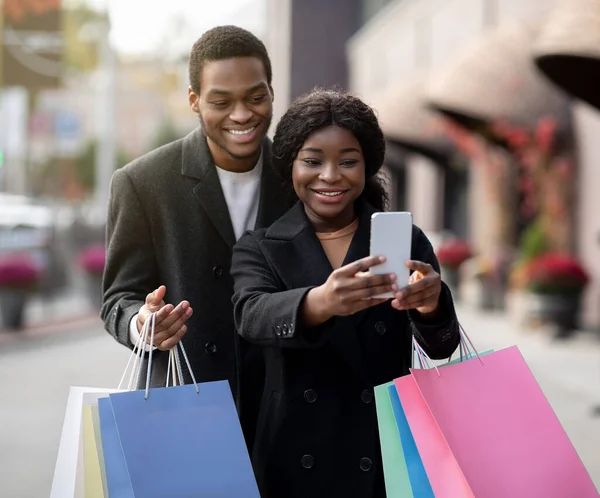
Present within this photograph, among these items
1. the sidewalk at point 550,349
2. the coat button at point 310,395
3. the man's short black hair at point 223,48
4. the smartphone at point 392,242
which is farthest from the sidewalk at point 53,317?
the smartphone at point 392,242

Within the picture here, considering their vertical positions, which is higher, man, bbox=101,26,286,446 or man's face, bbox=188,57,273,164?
man's face, bbox=188,57,273,164

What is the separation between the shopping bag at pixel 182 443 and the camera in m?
2.26

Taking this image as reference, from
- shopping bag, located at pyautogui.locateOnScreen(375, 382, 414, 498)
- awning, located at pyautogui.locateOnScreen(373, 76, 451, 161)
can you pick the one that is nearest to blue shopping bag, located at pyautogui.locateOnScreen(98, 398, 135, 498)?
Result: shopping bag, located at pyautogui.locateOnScreen(375, 382, 414, 498)

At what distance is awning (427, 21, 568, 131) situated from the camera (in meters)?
16.2

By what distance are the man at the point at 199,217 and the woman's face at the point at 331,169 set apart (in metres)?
0.32

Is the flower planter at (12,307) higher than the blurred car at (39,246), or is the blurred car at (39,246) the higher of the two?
the blurred car at (39,246)

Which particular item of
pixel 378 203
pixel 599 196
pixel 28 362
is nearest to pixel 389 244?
pixel 378 203

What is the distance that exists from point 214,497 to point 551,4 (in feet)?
52.7

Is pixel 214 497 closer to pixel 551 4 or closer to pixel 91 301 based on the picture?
pixel 551 4

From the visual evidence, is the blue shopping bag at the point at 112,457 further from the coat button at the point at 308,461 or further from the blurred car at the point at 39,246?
the blurred car at the point at 39,246

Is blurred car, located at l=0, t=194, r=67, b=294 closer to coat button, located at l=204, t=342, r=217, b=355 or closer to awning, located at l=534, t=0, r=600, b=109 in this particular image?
awning, located at l=534, t=0, r=600, b=109

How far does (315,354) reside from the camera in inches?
97.8

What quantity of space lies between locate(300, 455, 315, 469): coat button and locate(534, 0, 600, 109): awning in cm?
890

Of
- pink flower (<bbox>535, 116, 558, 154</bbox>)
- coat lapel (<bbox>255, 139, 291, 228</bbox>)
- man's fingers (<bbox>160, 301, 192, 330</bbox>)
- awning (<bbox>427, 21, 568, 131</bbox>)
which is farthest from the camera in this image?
awning (<bbox>427, 21, 568, 131</bbox>)
